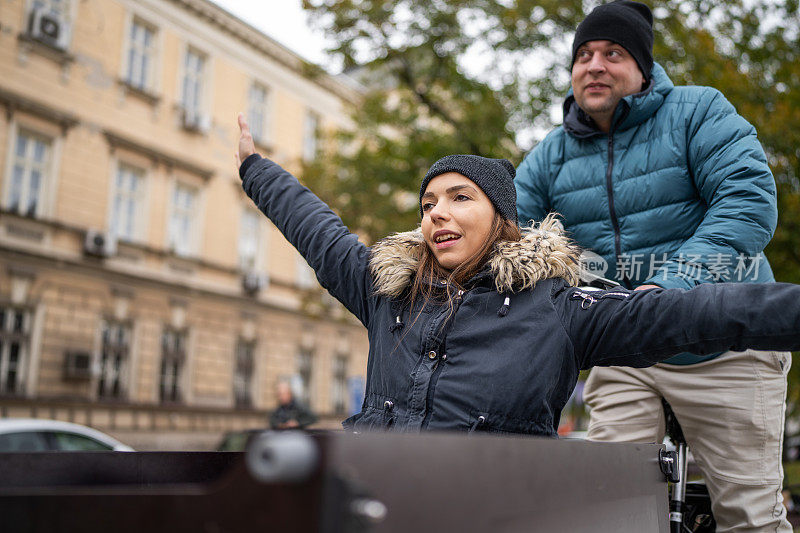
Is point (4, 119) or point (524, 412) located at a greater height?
point (4, 119)

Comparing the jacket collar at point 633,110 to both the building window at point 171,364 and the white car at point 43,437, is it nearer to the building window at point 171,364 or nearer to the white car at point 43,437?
the white car at point 43,437

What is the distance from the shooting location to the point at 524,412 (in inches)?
79.1

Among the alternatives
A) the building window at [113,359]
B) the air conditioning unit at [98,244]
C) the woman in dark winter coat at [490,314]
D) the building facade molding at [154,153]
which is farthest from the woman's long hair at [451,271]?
the building facade molding at [154,153]

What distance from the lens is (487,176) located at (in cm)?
249

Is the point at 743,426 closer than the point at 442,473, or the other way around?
the point at 442,473

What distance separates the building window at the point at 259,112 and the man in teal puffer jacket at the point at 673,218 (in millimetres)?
22019

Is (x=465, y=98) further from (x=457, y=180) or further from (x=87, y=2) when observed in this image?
(x=457, y=180)

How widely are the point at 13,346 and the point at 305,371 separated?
35.1 ft

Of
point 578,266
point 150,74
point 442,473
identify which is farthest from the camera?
point 150,74

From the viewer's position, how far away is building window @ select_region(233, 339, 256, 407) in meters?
22.8

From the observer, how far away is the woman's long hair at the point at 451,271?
2.30 meters

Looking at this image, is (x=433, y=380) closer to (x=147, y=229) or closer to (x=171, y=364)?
(x=147, y=229)

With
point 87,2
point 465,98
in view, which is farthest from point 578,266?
point 87,2

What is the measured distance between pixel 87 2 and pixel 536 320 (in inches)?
794
